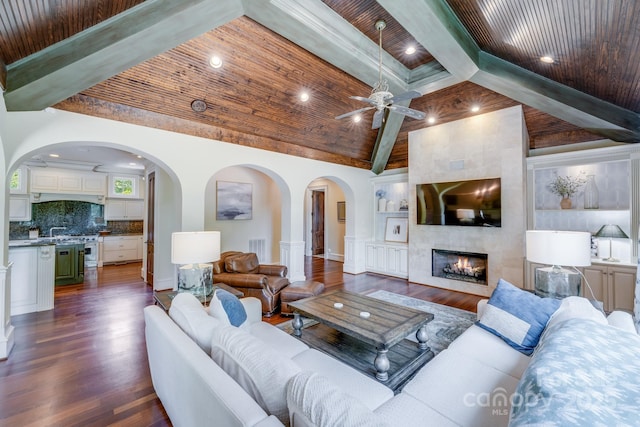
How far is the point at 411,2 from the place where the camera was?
2.53m

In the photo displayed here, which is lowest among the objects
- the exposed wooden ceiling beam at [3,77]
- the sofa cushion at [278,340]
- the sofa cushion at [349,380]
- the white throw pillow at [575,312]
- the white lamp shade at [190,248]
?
the sofa cushion at [349,380]

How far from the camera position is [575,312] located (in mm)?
1855

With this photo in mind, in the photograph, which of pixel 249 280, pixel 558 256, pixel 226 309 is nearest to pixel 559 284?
pixel 558 256

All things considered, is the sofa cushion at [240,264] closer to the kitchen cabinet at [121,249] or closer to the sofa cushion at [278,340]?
the sofa cushion at [278,340]

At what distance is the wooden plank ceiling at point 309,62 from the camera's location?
7.78ft

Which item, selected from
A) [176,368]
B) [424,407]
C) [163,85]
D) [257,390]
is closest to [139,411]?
[176,368]

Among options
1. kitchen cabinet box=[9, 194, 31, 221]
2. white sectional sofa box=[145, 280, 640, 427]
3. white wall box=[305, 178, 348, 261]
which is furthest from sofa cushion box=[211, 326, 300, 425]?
kitchen cabinet box=[9, 194, 31, 221]

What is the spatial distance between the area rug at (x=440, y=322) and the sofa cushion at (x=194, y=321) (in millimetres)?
1567

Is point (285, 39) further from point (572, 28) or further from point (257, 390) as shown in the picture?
point (257, 390)

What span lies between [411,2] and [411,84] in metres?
2.10

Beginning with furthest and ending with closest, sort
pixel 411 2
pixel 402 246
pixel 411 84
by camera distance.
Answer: pixel 402 246 < pixel 411 84 < pixel 411 2

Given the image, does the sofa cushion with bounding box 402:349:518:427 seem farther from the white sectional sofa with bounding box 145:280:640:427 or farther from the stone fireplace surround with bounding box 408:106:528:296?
the stone fireplace surround with bounding box 408:106:528:296

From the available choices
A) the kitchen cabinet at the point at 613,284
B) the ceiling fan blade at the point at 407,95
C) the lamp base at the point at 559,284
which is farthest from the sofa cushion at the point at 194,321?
A: the kitchen cabinet at the point at 613,284

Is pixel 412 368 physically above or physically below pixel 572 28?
below
